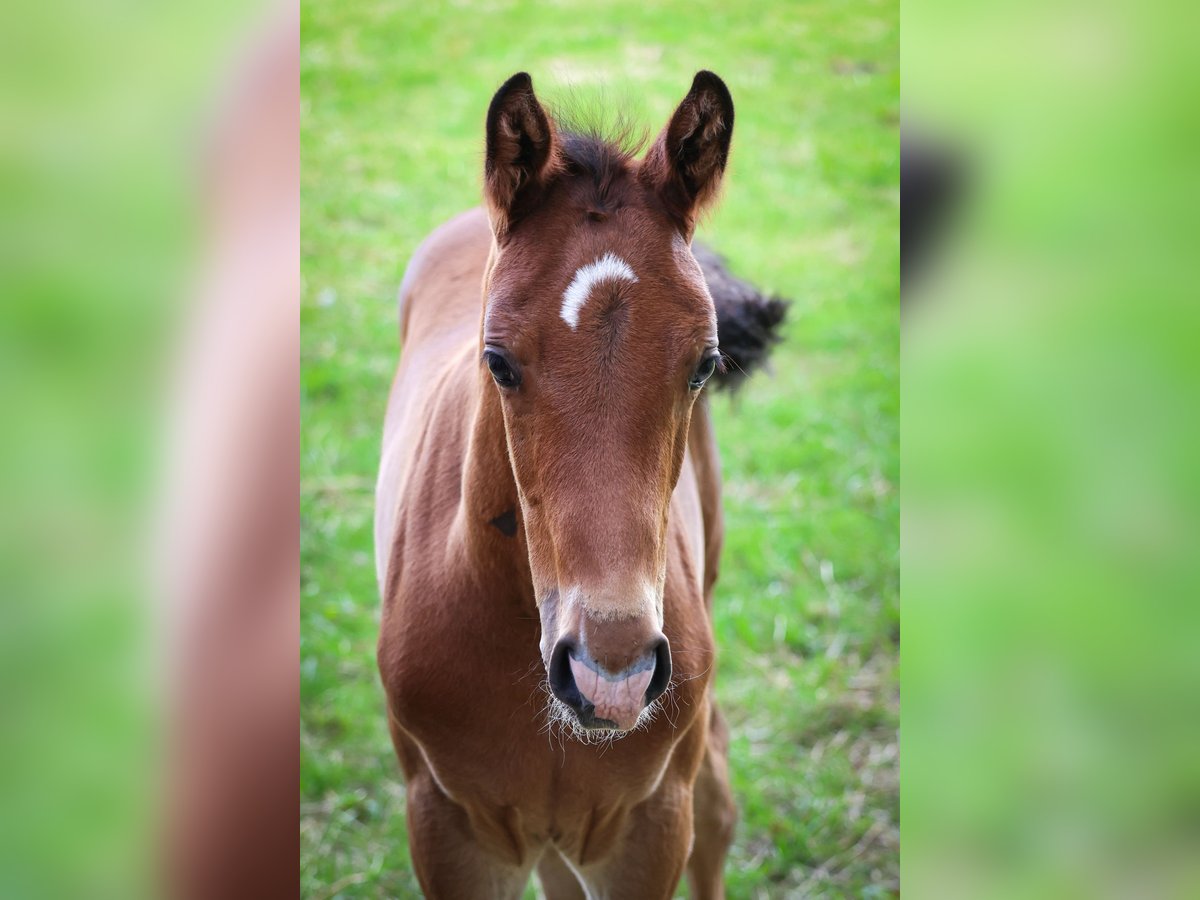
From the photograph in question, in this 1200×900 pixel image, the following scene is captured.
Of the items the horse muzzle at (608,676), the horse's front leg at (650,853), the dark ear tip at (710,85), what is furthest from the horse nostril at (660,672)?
the dark ear tip at (710,85)

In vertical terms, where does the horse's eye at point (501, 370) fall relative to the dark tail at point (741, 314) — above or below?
below

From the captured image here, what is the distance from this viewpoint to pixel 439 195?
9.02 ft

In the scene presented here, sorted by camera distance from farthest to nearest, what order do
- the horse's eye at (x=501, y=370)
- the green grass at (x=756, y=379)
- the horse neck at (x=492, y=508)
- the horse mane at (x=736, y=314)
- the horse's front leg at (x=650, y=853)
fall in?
the green grass at (x=756, y=379) < the horse mane at (x=736, y=314) < the horse's front leg at (x=650, y=853) < the horse neck at (x=492, y=508) < the horse's eye at (x=501, y=370)

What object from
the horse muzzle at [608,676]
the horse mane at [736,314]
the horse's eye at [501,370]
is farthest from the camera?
the horse mane at [736,314]

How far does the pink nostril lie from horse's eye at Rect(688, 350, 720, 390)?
362 mm

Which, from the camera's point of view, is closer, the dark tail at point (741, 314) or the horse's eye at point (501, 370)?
the horse's eye at point (501, 370)

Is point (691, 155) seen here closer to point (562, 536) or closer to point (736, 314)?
point (562, 536)

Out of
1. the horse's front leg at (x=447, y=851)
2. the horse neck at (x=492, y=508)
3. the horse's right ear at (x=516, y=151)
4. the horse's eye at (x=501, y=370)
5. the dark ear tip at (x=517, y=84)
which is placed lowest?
the horse's front leg at (x=447, y=851)

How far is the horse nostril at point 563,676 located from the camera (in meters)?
1.27
